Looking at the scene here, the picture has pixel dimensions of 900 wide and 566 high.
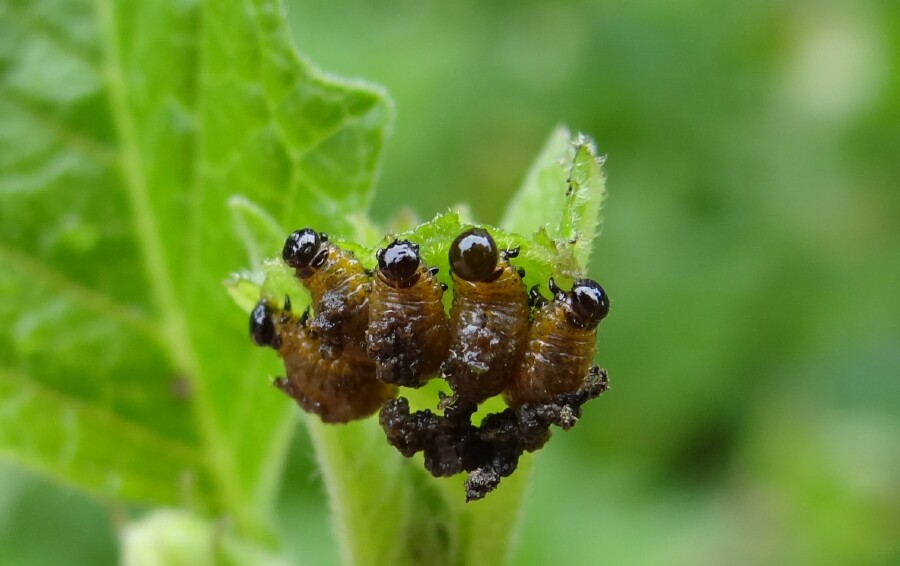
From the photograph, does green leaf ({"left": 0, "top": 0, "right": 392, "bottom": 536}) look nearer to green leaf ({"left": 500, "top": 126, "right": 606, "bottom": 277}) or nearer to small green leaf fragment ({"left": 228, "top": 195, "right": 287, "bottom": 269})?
small green leaf fragment ({"left": 228, "top": 195, "right": 287, "bottom": 269})

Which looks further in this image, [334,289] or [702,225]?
[702,225]

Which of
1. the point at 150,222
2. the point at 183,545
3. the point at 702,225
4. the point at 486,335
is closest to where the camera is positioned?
the point at 486,335

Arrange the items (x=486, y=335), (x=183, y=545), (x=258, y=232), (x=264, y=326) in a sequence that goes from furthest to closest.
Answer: (x=183, y=545) < (x=258, y=232) < (x=264, y=326) < (x=486, y=335)

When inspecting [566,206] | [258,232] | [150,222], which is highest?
[150,222]

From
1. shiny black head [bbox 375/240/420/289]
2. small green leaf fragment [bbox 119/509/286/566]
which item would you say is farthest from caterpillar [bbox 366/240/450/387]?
small green leaf fragment [bbox 119/509/286/566]

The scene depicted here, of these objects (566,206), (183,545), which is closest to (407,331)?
(566,206)

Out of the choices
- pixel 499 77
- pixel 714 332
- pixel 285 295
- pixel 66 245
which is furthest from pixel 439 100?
pixel 285 295

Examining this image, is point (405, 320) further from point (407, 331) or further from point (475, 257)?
point (475, 257)
